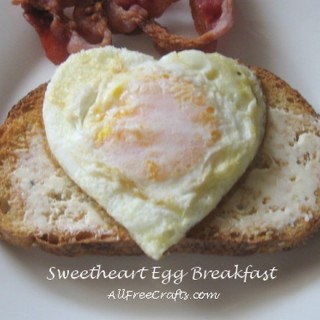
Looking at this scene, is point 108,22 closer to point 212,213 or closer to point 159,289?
point 212,213

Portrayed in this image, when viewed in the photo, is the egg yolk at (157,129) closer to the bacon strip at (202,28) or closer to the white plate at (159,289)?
the white plate at (159,289)

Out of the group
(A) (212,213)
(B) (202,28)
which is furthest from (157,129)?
(B) (202,28)

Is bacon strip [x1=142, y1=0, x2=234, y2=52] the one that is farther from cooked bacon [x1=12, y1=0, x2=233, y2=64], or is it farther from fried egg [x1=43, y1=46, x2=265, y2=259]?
fried egg [x1=43, y1=46, x2=265, y2=259]

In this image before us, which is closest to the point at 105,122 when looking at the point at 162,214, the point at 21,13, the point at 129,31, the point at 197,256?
the point at 162,214

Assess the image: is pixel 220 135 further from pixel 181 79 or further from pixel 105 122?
pixel 105 122

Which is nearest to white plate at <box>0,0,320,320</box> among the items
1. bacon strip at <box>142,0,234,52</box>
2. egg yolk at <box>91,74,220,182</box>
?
egg yolk at <box>91,74,220,182</box>
